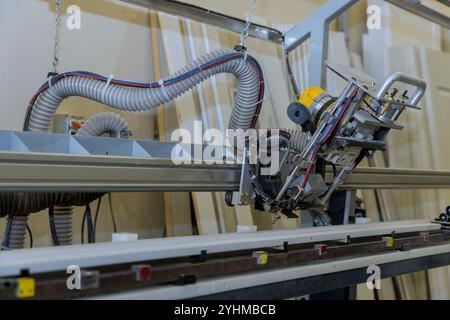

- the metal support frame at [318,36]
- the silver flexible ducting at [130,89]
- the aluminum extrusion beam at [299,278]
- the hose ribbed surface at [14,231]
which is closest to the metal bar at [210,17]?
the metal support frame at [318,36]

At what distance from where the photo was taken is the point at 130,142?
132cm

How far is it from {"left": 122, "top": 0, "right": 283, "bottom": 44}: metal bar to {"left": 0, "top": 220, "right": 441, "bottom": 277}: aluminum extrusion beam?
40.8 inches

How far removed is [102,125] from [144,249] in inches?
24.8

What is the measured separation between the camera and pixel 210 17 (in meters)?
1.91

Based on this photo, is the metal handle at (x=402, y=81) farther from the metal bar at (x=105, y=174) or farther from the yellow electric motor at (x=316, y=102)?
the metal bar at (x=105, y=174)

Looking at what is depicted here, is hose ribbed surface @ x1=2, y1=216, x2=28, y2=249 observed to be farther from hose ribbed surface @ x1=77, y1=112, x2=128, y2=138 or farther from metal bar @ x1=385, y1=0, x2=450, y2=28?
→ metal bar @ x1=385, y1=0, x2=450, y2=28

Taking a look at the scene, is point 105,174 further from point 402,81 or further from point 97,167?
point 402,81

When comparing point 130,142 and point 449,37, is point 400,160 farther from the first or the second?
point 130,142

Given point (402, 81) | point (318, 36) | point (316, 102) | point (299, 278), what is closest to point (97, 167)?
point (299, 278)

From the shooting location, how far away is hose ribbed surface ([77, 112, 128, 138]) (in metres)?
1.38

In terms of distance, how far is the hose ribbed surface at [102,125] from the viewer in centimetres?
138

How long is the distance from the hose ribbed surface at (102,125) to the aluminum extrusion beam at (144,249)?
0.51 meters
